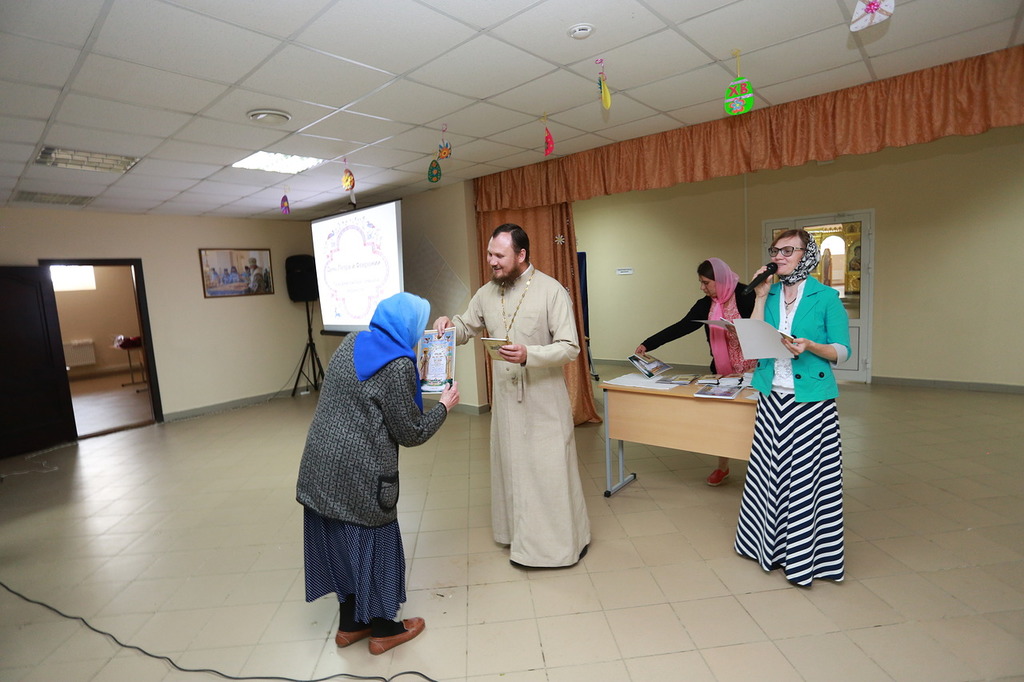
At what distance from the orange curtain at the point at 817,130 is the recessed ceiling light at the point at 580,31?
1741 mm

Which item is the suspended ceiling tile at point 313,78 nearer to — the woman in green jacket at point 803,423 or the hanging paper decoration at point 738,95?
the hanging paper decoration at point 738,95

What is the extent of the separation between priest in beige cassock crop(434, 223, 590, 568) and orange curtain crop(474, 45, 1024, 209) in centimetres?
206

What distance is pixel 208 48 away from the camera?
229 centimetres

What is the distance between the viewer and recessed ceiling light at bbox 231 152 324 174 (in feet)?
13.5

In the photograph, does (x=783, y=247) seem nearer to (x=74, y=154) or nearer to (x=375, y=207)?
(x=375, y=207)

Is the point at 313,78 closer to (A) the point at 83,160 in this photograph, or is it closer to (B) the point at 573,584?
(A) the point at 83,160

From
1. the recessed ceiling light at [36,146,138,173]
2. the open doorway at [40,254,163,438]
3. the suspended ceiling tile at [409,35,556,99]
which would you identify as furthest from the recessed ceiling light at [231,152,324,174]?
the open doorway at [40,254,163,438]

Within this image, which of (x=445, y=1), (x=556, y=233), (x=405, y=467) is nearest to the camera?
(x=445, y=1)

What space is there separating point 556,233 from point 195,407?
522 cm

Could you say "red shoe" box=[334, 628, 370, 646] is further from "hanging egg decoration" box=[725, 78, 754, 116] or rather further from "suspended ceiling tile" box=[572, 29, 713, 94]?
"hanging egg decoration" box=[725, 78, 754, 116]

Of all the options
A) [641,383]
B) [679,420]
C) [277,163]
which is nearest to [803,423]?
[679,420]

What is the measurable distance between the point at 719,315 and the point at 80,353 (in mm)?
11836

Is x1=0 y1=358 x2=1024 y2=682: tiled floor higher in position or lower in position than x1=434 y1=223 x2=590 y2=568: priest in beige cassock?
lower

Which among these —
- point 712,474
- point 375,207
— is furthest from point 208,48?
point 712,474
